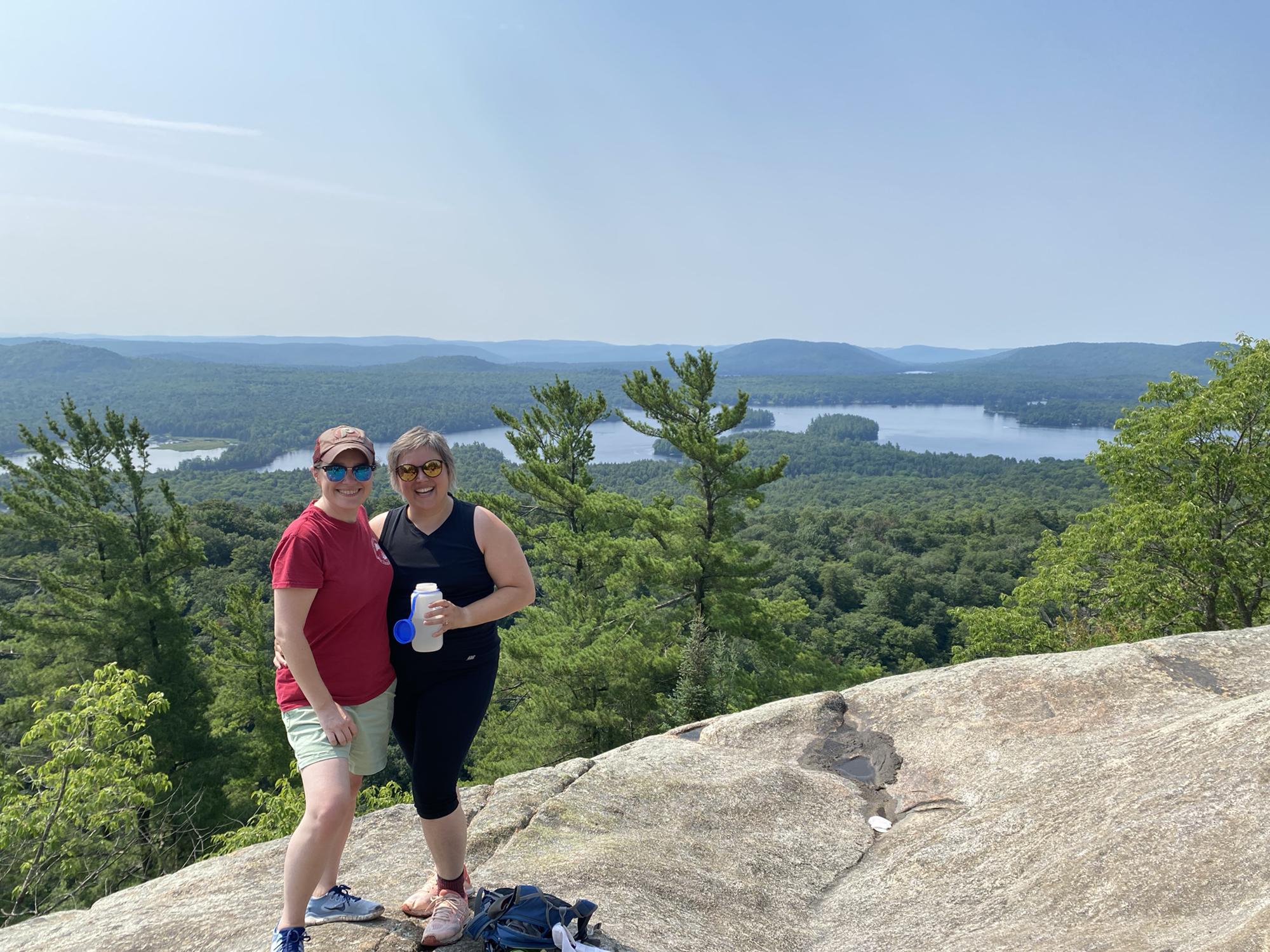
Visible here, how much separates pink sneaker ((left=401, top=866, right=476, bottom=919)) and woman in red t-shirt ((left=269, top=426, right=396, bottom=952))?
0.49m

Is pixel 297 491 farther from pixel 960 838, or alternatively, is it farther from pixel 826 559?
pixel 960 838

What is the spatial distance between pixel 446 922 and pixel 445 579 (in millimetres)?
1277

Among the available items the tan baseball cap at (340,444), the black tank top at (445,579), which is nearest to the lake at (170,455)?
the tan baseball cap at (340,444)

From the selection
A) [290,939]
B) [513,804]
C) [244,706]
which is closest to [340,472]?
[290,939]

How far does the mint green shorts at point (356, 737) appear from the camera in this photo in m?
2.48

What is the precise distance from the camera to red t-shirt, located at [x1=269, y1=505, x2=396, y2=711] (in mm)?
2396

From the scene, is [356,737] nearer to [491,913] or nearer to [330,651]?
[330,651]

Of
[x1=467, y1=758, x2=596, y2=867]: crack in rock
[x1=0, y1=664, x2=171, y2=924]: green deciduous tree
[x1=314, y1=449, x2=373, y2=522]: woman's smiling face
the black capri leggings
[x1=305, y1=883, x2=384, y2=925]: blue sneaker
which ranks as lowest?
[x1=0, y1=664, x2=171, y2=924]: green deciduous tree

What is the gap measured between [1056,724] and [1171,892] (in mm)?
2524

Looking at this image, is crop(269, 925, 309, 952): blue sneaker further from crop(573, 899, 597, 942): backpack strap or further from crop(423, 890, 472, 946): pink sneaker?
crop(573, 899, 597, 942): backpack strap

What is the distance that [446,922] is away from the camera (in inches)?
105

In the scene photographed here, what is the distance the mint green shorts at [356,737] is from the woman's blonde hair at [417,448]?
79cm

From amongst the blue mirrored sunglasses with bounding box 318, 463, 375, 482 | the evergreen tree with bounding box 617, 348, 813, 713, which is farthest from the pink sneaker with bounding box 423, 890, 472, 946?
the evergreen tree with bounding box 617, 348, 813, 713

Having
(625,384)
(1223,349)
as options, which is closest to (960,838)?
(625,384)
